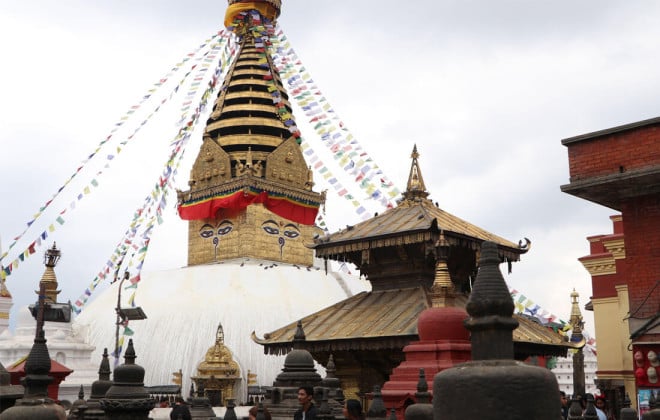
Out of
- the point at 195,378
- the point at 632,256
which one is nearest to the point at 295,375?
the point at 632,256

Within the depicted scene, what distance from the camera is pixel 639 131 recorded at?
1044 cm

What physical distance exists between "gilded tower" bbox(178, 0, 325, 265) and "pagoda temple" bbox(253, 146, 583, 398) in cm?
1558

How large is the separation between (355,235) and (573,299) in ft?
39.8

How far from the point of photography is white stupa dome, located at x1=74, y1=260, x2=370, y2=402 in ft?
78.3

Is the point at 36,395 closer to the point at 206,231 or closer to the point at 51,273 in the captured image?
the point at 51,273

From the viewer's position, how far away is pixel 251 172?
31.0 meters

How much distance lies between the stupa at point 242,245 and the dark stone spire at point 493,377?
68.9ft

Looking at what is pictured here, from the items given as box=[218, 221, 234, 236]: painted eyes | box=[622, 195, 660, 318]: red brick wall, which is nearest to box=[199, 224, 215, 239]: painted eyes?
box=[218, 221, 234, 236]: painted eyes

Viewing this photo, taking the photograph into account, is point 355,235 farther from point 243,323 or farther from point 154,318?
point 154,318

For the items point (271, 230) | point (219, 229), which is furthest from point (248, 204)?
point (219, 229)

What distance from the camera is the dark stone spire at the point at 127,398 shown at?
19.1ft

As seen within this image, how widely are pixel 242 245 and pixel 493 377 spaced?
28.1 meters

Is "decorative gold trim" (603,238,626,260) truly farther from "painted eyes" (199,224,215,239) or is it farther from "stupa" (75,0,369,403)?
"painted eyes" (199,224,215,239)

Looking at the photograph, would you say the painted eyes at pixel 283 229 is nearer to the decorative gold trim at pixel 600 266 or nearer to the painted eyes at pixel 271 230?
the painted eyes at pixel 271 230
